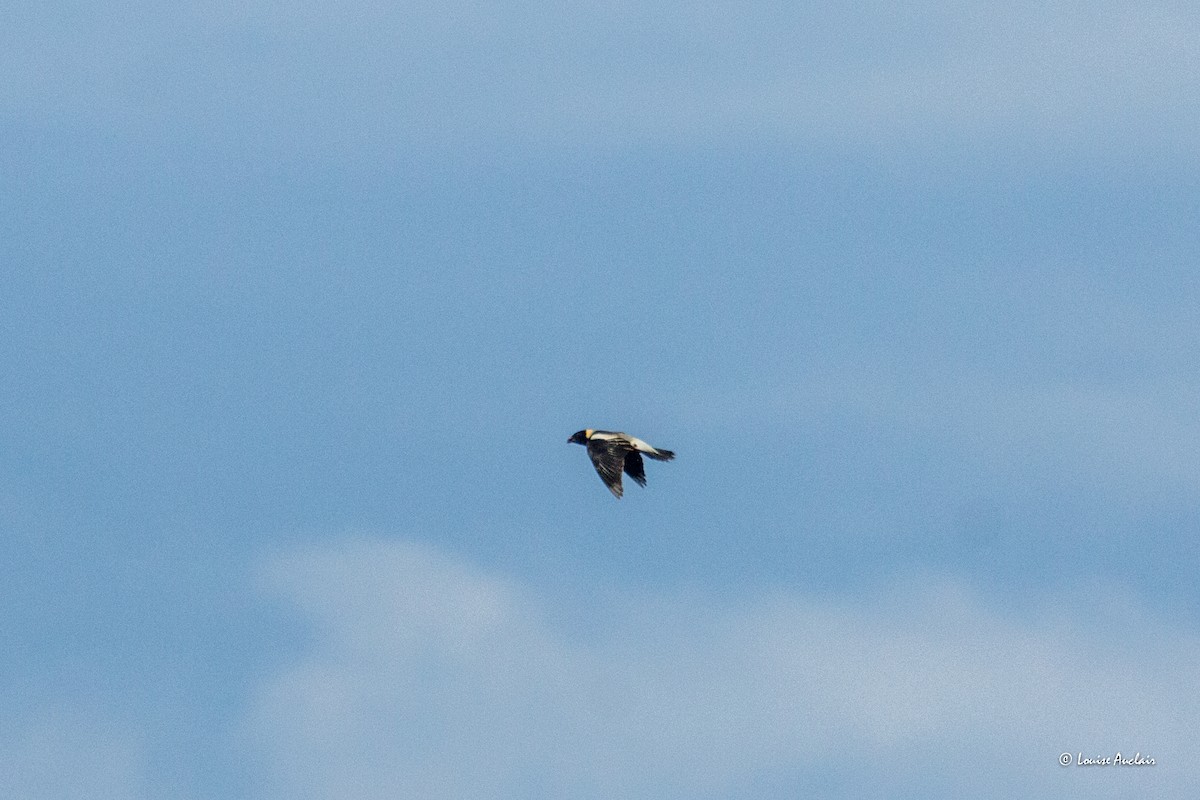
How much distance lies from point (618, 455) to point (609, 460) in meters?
0.46

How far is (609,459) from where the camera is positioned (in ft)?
434

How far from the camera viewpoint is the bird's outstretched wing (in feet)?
430

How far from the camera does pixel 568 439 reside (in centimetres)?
13875

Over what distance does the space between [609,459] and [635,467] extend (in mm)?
1039

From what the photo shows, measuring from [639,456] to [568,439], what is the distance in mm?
6630

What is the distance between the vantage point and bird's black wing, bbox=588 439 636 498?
131 m

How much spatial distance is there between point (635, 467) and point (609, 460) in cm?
103

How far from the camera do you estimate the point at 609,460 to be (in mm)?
132375

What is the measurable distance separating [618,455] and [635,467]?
0.87m

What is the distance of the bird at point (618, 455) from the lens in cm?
13150

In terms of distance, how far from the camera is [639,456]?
132750 mm

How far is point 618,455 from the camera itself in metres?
133

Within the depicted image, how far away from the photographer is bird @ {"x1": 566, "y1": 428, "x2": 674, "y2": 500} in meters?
132

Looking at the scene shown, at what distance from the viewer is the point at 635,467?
132250 mm
